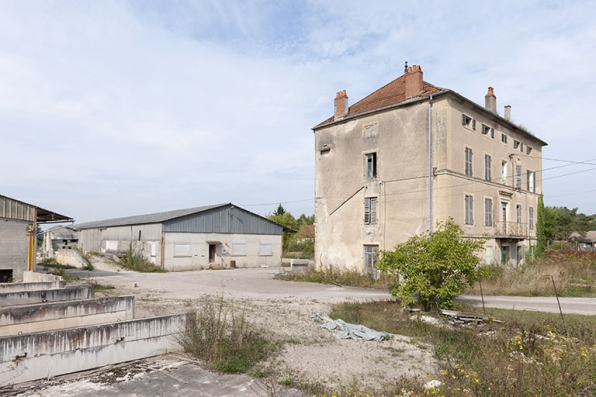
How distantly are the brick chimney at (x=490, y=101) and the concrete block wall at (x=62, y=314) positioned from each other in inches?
884

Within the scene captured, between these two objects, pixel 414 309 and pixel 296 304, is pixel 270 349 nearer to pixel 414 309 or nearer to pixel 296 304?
pixel 414 309

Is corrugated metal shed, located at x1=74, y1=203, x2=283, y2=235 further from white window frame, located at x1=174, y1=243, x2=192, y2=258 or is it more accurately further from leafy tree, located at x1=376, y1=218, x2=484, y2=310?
leafy tree, located at x1=376, y1=218, x2=484, y2=310

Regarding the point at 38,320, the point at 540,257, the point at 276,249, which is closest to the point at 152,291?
the point at 38,320

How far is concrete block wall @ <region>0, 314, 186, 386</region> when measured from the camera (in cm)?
612

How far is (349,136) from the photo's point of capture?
2361cm

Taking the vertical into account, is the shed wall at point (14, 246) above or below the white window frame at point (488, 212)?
below

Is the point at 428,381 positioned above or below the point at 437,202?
below

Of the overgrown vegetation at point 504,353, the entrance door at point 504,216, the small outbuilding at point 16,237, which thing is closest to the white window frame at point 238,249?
the small outbuilding at point 16,237

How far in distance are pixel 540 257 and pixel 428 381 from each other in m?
24.7

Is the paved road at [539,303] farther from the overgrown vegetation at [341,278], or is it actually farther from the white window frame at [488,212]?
the white window frame at [488,212]

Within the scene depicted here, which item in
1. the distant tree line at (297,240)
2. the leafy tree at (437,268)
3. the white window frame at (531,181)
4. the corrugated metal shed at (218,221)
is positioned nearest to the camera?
the leafy tree at (437,268)

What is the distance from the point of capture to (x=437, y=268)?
444 inches

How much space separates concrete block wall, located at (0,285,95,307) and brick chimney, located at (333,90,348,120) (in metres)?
17.0

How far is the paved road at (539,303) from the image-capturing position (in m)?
12.4
